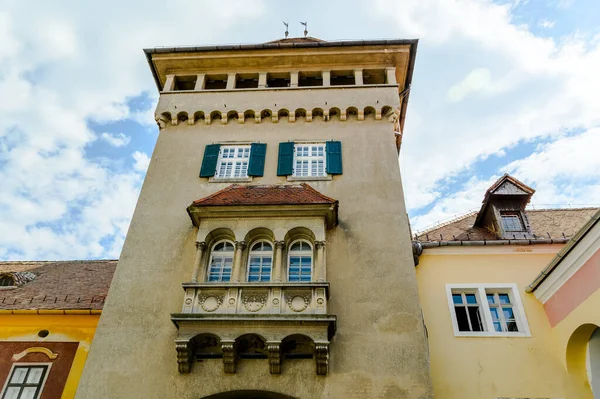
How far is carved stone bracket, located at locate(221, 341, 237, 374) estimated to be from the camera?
11039 mm

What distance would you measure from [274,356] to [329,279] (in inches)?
103

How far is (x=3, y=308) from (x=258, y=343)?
882 centimetres

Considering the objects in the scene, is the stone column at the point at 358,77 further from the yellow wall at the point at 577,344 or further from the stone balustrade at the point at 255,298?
the yellow wall at the point at 577,344

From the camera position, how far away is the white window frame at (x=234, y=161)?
1587 centimetres

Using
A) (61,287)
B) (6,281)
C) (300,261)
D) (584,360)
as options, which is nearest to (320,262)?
(300,261)

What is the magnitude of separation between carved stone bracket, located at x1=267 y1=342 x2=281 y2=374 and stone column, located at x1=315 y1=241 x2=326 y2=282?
2003 millimetres

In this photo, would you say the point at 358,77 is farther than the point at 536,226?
Yes

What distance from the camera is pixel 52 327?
14.7 meters

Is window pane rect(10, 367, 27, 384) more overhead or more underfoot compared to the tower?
more underfoot

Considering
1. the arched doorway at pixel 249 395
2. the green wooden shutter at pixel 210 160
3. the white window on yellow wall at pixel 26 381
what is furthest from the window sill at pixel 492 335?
the white window on yellow wall at pixel 26 381

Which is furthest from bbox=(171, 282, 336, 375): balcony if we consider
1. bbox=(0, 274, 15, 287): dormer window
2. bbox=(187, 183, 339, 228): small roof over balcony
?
bbox=(0, 274, 15, 287): dormer window

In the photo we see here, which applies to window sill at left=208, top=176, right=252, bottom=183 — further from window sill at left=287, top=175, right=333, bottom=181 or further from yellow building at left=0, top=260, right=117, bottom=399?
yellow building at left=0, top=260, right=117, bottom=399

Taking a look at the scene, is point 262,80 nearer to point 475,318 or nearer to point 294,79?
point 294,79

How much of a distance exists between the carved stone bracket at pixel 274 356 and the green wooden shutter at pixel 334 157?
20.4ft
